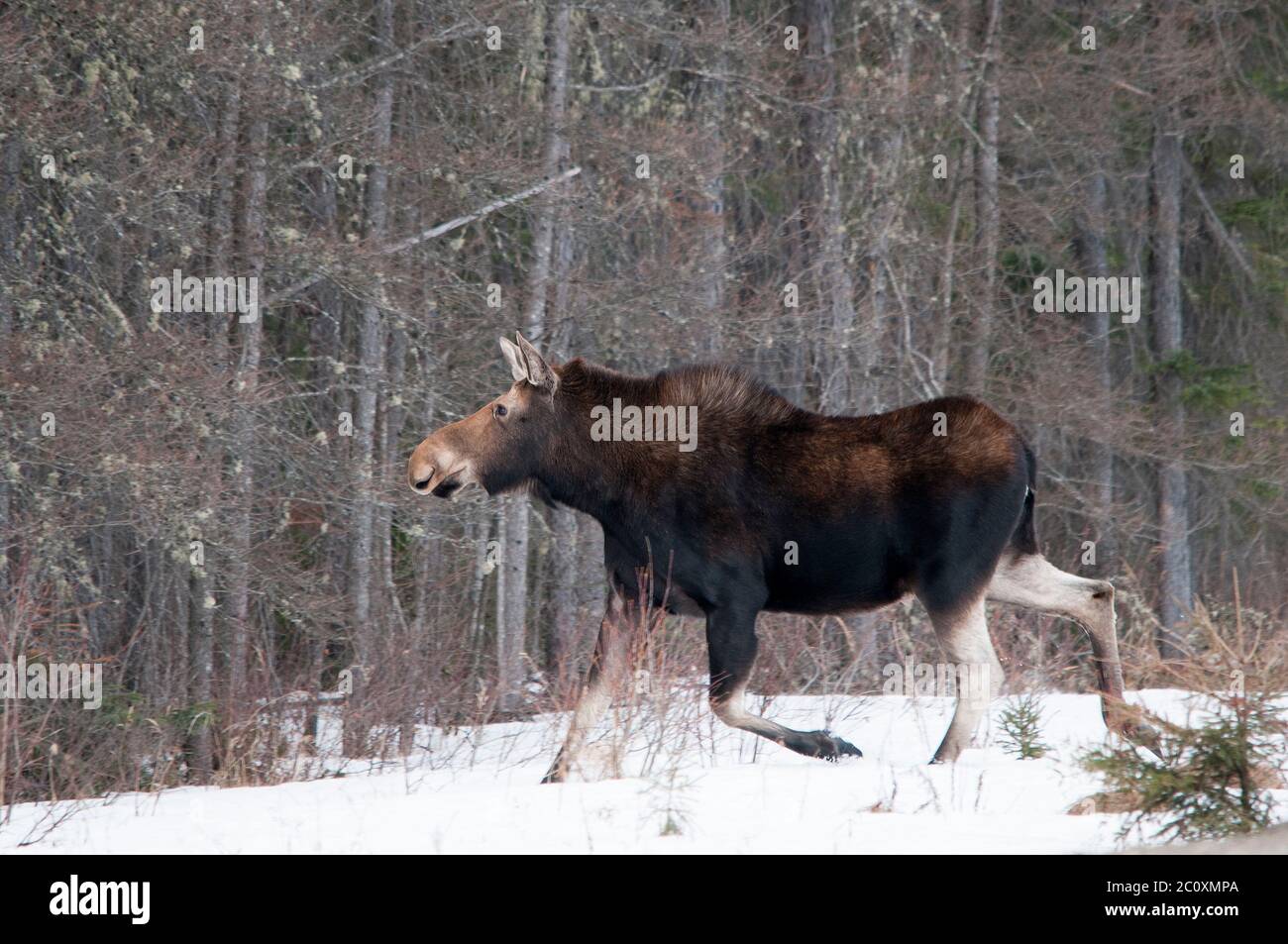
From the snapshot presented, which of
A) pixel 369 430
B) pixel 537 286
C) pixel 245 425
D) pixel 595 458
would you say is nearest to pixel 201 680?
pixel 245 425

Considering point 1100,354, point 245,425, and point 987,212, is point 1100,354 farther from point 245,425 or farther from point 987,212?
point 245,425

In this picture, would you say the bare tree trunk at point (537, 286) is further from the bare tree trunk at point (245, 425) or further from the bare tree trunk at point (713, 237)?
the bare tree trunk at point (245, 425)

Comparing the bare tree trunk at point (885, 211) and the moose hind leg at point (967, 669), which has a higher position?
the bare tree trunk at point (885, 211)

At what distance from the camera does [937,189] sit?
802 inches

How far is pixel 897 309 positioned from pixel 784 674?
26.6 feet

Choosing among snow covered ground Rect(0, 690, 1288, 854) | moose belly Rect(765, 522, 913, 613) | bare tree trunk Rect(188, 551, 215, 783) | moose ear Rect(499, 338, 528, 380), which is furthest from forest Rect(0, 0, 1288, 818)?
moose ear Rect(499, 338, 528, 380)

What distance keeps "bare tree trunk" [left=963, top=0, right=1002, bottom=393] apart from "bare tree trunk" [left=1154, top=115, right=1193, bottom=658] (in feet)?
10.8

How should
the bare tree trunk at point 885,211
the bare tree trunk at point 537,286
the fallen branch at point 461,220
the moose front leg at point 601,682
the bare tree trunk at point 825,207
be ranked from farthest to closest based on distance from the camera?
the bare tree trunk at point 885,211 < the bare tree trunk at point 825,207 < the bare tree trunk at point 537,286 < the fallen branch at point 461,220 < the moose front leg at point 601,682

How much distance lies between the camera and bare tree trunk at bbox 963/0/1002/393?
19062 mm

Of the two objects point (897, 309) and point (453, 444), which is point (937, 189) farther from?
point (453, 444)

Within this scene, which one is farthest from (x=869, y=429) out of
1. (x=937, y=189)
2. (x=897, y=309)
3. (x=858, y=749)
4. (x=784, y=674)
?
(x=937, y=189)

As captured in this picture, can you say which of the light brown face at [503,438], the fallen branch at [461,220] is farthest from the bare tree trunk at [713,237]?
the light brown face at [503,438]

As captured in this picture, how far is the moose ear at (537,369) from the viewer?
28.7ft

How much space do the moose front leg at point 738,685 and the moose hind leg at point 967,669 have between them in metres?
0.58
